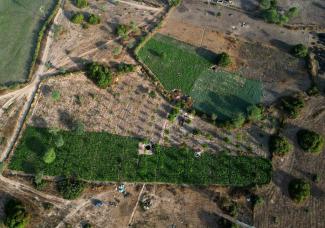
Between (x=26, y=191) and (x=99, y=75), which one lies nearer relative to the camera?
(x=26, y=191)

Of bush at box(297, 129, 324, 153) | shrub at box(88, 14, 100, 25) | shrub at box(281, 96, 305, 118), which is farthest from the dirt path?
bush at box(297, 129, 324, 153)

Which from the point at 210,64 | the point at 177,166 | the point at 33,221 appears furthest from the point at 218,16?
the point at 33,221

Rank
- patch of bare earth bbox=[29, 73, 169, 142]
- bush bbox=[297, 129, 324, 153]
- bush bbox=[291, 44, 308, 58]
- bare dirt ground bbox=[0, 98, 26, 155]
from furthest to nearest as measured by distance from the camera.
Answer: bush bbox=[291, 44, 308, 58] → patch of bare earth bbox=[29, 73, 169, 142] → bare dirt ground bbox=[0, 98, 26, 155] → bush bbox=[297, 129, 324, 153]

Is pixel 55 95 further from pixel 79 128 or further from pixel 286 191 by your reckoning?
pixel 286 191

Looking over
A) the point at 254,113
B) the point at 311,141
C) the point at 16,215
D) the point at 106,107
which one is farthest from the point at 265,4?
the point at 16,215

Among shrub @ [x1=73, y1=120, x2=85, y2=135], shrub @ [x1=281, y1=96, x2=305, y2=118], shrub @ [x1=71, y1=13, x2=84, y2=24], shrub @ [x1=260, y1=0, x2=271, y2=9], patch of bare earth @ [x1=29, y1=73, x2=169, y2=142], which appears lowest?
shrub @ [x1=73, y1=120, x2=85, y2=135]

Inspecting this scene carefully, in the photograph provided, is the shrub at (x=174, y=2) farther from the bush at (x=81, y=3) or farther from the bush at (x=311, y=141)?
the bush at (x=311, y=141)

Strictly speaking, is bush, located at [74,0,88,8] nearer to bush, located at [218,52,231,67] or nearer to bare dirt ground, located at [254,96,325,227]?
bush, located at [218,52,231,67]
